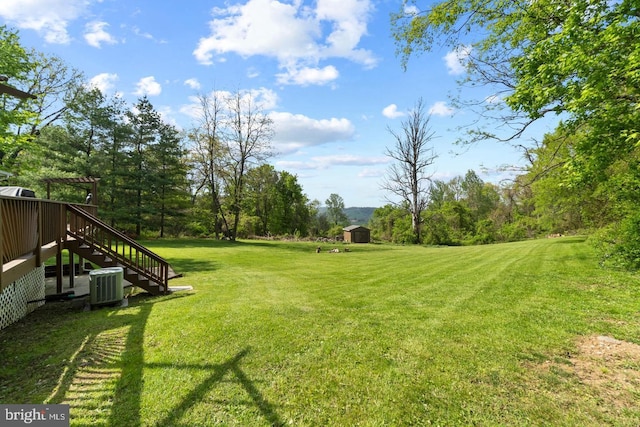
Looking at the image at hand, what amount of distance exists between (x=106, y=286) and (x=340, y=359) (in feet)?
18.4

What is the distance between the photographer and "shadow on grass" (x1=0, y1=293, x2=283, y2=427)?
284 centimetres

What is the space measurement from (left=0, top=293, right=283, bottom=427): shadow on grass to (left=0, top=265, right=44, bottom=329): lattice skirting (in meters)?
0.26

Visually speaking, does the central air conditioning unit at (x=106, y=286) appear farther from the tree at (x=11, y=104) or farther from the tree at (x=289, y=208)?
the tree at (x=289, y=208)

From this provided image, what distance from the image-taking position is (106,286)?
20.8 ft

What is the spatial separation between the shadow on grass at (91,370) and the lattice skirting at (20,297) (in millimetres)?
260

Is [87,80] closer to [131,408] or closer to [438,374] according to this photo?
[131,408]

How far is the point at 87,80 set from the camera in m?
21.6

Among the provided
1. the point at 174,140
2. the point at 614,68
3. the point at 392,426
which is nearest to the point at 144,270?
the point at 392,426

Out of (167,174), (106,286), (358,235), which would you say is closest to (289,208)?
(358,235)

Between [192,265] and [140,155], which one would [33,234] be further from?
[140,155]

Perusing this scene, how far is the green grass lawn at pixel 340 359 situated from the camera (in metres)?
2.76

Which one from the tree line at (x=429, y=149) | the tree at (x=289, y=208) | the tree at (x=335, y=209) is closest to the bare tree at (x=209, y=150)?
the tree line at (x=429, y=149)

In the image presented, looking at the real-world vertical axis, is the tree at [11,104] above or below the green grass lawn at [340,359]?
above

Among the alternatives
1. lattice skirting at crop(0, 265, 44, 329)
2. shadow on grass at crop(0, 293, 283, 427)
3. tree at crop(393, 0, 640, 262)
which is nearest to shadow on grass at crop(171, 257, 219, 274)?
lattice skirting at crop(0, 265, 44, 329)
